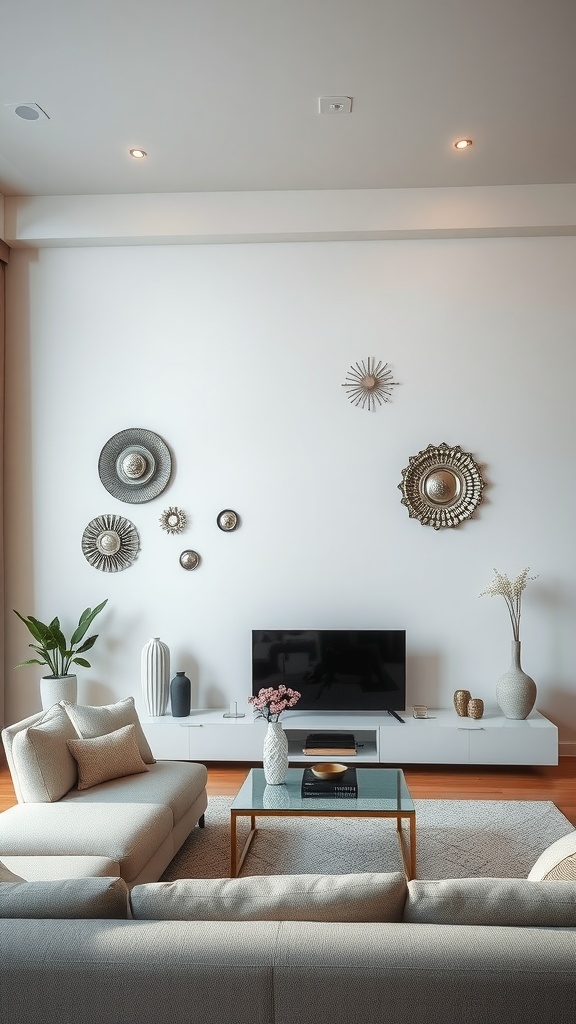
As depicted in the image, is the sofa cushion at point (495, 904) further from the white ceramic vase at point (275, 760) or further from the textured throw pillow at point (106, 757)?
the textured throw pillow at point (106, 757)

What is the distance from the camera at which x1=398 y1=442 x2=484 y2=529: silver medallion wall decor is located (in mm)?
5203

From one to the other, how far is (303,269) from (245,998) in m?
4.69

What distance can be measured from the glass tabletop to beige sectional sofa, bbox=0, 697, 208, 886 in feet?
1.04

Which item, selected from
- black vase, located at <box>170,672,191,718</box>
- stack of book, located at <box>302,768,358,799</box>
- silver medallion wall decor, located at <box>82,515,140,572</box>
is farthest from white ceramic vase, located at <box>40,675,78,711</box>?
stack of book, located at <box>302,768,358,799</box>

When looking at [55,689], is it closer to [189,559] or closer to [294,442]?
[189,559]

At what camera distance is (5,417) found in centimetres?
547

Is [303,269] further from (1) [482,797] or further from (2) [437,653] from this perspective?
(1) [482,797]

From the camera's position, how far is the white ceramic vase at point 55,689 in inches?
199

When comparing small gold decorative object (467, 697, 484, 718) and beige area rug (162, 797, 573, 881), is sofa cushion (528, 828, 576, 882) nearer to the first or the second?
beige area rug (162, 797, 573, 881)

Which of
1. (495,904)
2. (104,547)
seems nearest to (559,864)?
(495,904)

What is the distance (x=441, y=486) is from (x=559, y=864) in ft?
11.5

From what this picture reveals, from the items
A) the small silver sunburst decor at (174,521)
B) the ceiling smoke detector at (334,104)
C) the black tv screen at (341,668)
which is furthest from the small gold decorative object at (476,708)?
the ceiling smoke detector at (334,104)

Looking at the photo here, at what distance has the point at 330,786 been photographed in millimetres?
3424

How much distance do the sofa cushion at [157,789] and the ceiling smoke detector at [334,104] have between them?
11.3 ft
